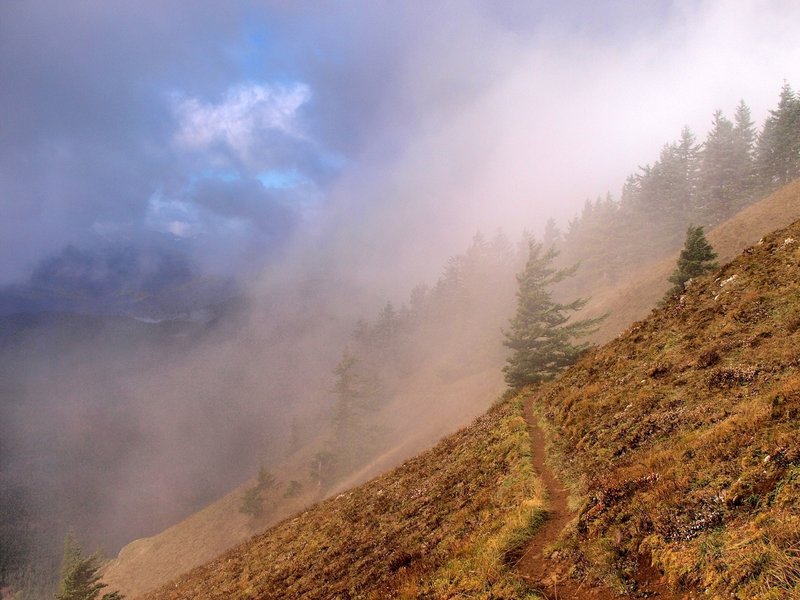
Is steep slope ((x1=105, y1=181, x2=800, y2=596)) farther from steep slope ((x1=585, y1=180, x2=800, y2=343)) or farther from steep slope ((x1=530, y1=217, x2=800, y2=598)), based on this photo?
steep slope ((x1=530, y1=217, x2=800, y2=598))

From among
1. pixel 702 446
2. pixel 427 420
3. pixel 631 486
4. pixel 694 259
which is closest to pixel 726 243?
pixel 694 259

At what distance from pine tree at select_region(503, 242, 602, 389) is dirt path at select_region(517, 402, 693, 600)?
52.8ft

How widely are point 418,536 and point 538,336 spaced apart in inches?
847

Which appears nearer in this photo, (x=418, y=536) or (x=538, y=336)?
(x=418, y=536)

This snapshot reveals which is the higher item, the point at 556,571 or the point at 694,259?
the point at 694,259

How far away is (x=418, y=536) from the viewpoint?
1142cm

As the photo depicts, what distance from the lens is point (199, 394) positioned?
17188 cm

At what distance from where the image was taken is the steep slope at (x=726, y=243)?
42.5 metres

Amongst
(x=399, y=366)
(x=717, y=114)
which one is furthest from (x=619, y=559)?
(x=399, y=366)

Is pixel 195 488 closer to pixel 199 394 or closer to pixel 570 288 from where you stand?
pixel 199 394

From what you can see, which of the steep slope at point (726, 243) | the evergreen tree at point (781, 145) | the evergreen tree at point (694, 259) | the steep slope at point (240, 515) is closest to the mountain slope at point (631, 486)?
the evergreen tree at point (694, 259)

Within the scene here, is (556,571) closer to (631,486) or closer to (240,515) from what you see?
(631,486)

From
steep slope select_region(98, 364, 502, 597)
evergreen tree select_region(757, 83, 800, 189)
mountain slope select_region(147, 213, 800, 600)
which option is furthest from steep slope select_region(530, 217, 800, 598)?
evergreen tree select_region(757, 83, 800, 189)

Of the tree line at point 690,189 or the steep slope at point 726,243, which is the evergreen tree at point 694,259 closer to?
the steep slope at point 726,243
